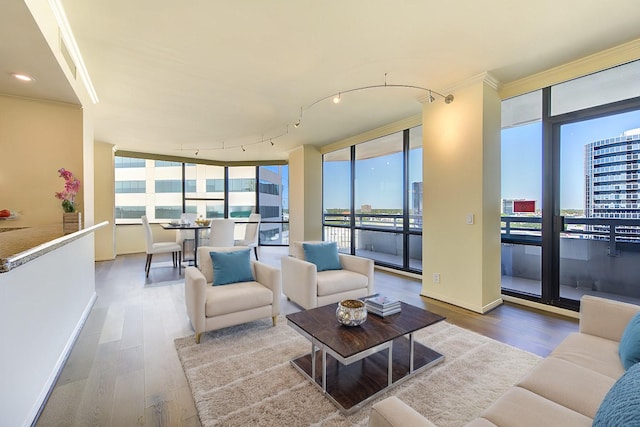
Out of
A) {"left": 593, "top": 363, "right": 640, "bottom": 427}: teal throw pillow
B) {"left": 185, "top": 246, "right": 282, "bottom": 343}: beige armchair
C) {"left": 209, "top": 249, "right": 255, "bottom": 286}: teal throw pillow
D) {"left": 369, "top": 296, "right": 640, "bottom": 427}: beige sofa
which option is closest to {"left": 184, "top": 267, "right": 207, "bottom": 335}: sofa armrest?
{"left": 185, "top": 246, "right": 282, "bottom": 343}: beige armchair

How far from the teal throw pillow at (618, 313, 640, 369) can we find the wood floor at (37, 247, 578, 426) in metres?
1.05

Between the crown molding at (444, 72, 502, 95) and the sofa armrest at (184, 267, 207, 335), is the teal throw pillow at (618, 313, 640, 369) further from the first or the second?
the sofa armrest at (184, 267, 207, 335)

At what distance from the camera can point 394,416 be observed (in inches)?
38.0

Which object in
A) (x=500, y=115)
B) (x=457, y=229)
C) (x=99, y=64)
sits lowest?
(x=457, y=229)

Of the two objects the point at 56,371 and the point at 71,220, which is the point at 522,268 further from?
the point at 71,220

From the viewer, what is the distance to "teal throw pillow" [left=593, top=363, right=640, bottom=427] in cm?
75

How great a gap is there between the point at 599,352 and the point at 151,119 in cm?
585

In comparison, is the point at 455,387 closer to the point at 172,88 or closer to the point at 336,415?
the point at 336,415

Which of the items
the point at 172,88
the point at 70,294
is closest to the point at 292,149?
the point at 172,88

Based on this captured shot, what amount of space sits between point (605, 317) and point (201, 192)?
27.8 ft

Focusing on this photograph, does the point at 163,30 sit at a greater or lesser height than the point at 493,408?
greater

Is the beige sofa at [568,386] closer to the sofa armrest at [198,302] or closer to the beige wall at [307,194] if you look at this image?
the sofa armrest at [198,302]

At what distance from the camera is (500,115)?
3518 millimetres

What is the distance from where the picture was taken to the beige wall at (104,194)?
6.20 m
